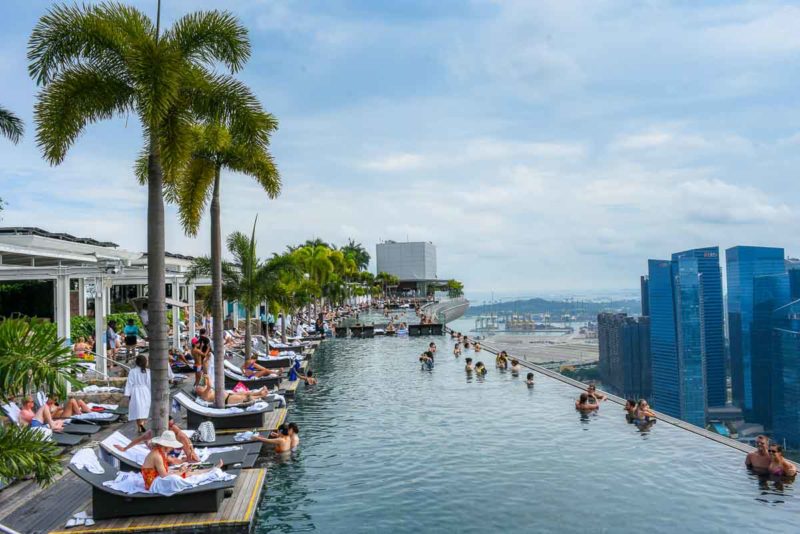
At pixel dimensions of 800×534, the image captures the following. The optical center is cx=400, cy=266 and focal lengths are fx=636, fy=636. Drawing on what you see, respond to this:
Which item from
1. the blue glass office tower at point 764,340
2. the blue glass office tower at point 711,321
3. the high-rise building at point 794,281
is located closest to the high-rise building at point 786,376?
the blue glass office tower at point 764,340

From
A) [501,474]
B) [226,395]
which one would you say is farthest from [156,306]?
[226,395]

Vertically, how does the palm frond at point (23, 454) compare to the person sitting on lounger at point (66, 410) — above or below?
above

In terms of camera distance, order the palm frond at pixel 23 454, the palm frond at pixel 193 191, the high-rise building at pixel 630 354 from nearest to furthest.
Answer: the palm frond at pixel 23 454 < the palm frond at pixel 193 191 < the high-rise building at pixel 630 354

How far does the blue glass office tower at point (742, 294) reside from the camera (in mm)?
121025

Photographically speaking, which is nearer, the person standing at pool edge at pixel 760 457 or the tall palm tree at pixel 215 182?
the person standing at pool edge at pixel 760 457

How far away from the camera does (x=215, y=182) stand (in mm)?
14781

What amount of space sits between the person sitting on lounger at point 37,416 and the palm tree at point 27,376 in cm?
668

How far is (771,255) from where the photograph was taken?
12700 centimetres

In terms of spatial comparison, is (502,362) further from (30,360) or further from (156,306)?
(30,360)

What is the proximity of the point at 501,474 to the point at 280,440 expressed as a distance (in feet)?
13.8

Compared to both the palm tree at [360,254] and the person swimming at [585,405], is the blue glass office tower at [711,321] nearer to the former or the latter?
the palm tree at [360,254]

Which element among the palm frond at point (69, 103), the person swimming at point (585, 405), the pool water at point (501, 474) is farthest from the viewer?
the person swimming at point (585, 405)

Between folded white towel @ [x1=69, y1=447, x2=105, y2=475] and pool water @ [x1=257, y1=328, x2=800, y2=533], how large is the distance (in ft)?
7.23

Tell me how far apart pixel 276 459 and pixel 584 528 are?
579 centimetres
